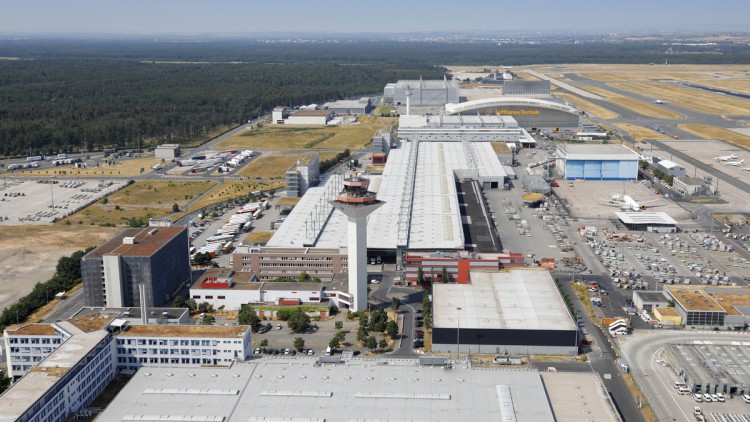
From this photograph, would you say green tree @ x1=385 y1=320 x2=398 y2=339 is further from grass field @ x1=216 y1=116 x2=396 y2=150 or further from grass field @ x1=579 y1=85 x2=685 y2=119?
grass field @ x1=579 y1=85 x2=685 y2=119

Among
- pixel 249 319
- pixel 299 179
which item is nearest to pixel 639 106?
pixel 299 179

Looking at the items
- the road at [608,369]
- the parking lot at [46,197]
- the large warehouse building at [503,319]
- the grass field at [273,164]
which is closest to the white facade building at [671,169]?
the grass field at [273,164]

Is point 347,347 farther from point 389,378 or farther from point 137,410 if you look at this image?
point 137,410

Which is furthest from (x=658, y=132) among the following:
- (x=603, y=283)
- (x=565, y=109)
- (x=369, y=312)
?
(x=369, y=312)

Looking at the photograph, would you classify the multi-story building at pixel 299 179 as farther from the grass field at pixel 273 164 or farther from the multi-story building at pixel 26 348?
the multi-story building at pixel 26 348

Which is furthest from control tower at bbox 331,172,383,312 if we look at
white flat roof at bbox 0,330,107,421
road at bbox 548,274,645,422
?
white flat roof at bbox 0,330,107,421
